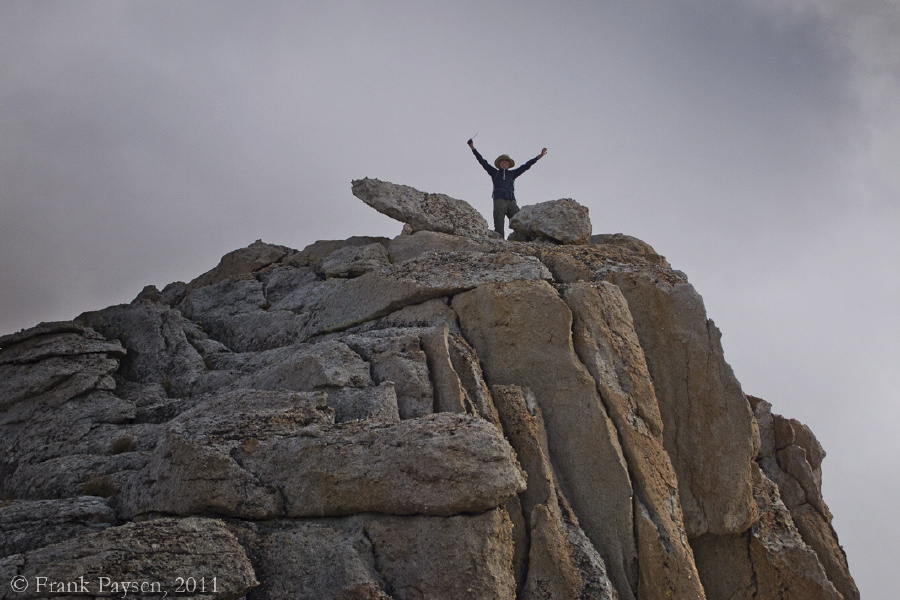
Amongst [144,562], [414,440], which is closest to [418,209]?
[414,440]

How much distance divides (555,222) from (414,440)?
57.7 feet

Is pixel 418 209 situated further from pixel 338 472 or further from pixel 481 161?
pixel 338 472

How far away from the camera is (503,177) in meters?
36.7

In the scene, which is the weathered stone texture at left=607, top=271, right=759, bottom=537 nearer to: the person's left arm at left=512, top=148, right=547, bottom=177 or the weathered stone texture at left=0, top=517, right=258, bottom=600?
the person's left arm at left=512, top=148, right=547, bottom=177

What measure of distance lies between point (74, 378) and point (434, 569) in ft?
46.8

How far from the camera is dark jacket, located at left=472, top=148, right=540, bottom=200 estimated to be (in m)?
36.6

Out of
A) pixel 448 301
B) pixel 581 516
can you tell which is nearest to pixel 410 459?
pixel 581 516

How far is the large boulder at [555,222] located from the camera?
106 feet

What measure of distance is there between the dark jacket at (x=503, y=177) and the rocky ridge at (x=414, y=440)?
3.46m

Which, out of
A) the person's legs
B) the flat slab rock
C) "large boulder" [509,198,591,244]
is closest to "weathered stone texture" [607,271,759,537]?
"large boulder" [509,198,591,244]

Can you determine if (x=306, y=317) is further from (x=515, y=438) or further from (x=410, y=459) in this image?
(x=410, y=459)

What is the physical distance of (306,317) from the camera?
27.9m

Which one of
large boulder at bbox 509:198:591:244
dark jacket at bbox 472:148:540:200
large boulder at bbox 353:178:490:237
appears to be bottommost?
large boulder at bbox 509:198:591:244

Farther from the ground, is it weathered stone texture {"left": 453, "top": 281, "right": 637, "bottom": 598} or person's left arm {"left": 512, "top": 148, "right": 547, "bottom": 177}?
person's left arm {"left": 512, "top": 148, "right": 547, "bottom": 177}
